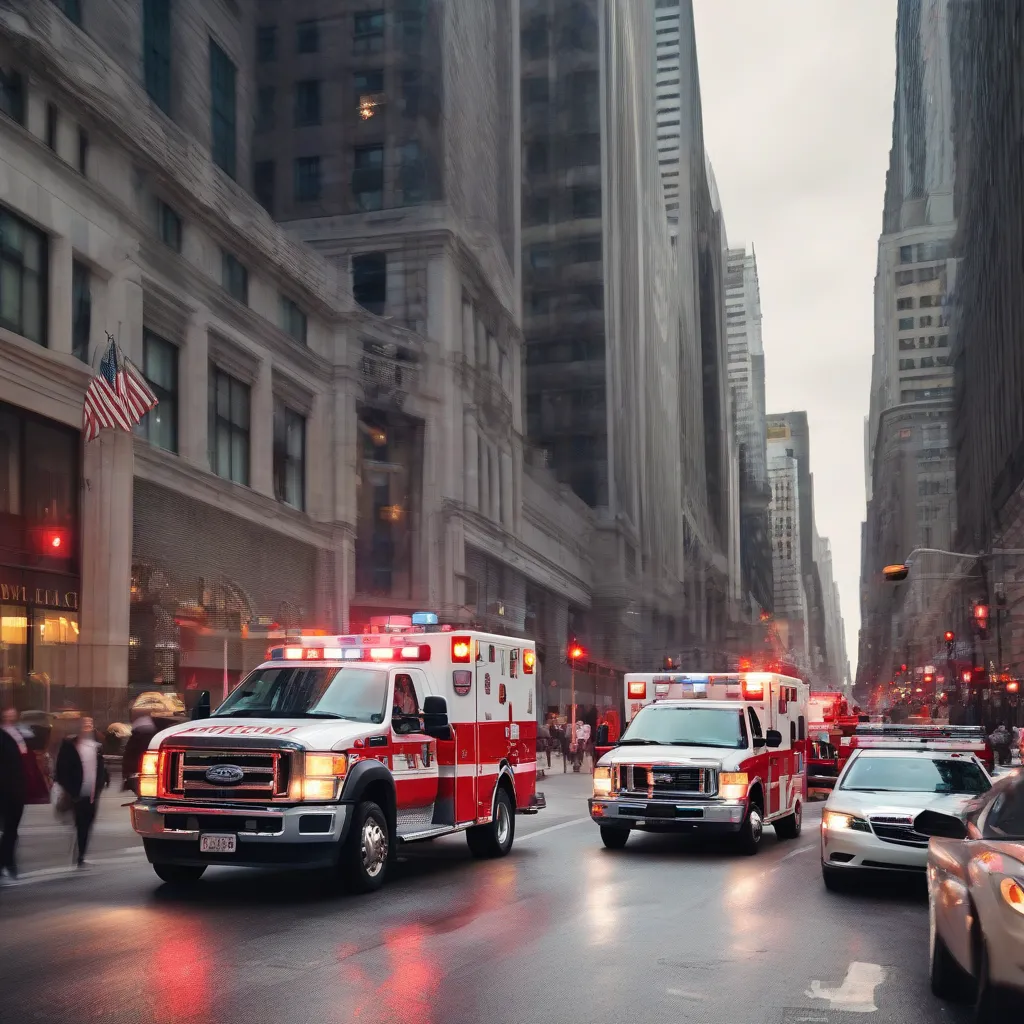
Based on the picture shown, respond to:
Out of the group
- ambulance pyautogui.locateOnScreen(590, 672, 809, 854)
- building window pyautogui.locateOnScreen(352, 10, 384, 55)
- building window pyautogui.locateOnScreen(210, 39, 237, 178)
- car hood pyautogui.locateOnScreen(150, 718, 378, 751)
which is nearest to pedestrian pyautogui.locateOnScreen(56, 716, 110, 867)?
car hood pyautogui.locateOnScreen(150, 718, 378, 751)

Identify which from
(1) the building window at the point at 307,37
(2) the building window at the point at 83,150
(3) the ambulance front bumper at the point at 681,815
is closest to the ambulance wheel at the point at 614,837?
(3) the ambulance front bumper at the point at 681,815

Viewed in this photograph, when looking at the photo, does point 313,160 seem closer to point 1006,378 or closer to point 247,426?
point 247,426

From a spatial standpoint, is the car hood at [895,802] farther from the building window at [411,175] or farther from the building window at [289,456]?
the building window at [411,175]

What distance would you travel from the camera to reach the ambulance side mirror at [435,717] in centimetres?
1440

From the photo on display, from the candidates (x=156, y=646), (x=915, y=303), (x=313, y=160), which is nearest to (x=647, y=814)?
(x=156, y=646)

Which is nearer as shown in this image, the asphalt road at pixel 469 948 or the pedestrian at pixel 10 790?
the asphalt road at pixel 469 948

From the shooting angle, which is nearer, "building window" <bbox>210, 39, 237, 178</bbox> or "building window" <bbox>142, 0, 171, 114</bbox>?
"building window" <bbox>142, 0, 171, 114</bbox>

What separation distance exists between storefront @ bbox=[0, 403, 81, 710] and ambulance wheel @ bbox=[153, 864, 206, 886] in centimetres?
1374

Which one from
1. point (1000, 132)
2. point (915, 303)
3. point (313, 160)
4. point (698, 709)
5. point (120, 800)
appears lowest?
point (120, 800)

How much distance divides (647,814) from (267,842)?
6.58m

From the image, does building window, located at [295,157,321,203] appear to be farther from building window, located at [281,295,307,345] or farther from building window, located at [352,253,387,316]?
building window, located at [281,295,307,345]

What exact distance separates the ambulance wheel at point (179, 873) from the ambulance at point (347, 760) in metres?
0.02

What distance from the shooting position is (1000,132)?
247 ft

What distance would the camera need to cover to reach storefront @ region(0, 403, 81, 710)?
27.5 m
